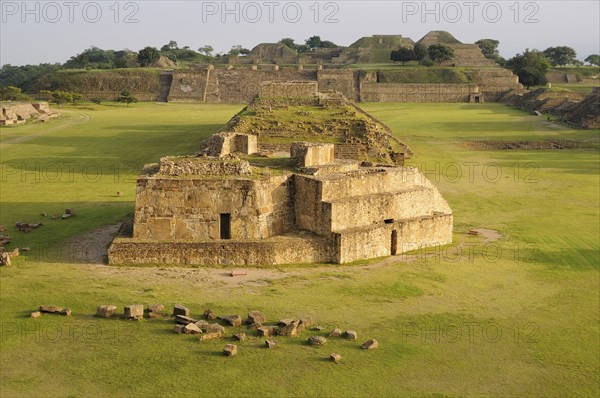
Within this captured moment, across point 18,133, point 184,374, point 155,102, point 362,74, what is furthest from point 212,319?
point 362,74

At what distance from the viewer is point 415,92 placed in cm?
8462

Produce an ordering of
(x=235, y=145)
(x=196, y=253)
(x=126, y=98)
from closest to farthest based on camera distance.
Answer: (x=196, y=253)
(x=235, y=145)
(x=126, y=98)

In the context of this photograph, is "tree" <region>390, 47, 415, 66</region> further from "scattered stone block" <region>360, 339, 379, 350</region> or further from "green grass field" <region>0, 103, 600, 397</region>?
"scattered stone block" <region>360, 339, 379, 350</region>

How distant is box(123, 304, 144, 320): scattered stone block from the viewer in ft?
51.0

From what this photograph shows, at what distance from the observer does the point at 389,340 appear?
1480 centimetres

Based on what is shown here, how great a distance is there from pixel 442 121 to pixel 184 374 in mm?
51252

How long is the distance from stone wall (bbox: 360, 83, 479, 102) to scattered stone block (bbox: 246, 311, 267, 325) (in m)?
70.1

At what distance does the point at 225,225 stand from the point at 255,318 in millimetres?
5461

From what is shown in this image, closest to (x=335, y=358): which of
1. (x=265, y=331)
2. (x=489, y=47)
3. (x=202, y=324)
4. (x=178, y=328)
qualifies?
(x=265, y=331)

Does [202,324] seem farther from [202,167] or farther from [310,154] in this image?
[310,154]

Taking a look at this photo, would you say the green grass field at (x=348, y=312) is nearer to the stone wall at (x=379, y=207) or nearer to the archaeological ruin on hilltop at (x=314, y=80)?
the stone wall at (x=379, y=207)

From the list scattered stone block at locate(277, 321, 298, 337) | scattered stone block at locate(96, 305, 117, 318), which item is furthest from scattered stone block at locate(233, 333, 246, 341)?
scattered stone block at locate(96, 305, 117, 318)

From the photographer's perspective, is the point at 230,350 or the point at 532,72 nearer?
the point at 230,350

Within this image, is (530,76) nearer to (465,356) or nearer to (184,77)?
(184,77)
